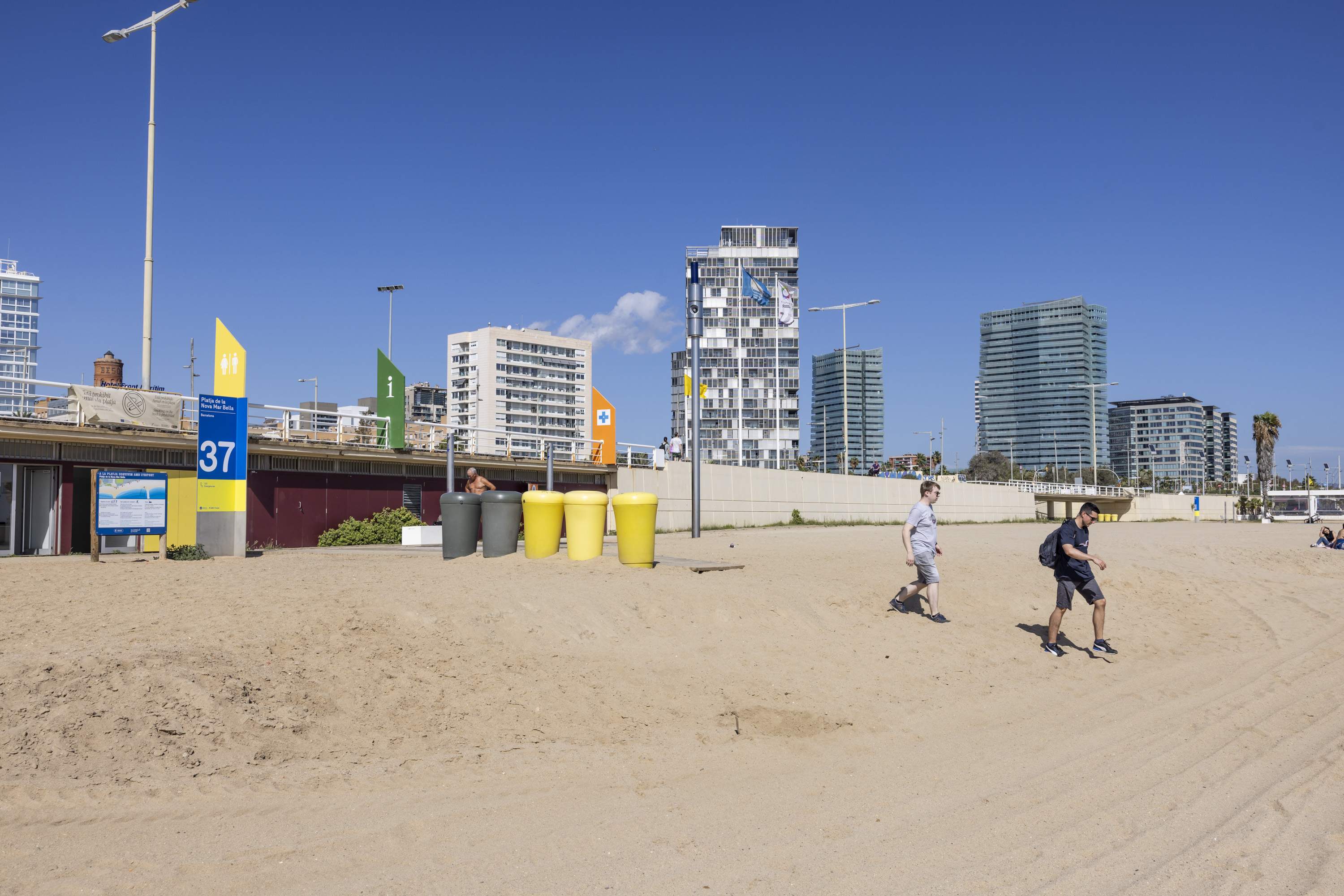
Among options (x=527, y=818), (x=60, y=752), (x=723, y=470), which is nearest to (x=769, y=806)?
(x=527, y=818)

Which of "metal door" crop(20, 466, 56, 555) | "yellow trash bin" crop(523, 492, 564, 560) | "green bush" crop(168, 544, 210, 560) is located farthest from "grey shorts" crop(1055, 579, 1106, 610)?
"metal door" crop(20, 466, 56, 555)

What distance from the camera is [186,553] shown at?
14609 mm

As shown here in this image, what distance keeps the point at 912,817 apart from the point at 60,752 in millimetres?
5297

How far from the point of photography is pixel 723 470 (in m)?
37.2

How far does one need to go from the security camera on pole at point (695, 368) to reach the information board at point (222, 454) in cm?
838

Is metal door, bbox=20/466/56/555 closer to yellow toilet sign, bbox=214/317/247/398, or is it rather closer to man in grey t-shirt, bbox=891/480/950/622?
yellow toilet sign, bbox=214/317/247/398

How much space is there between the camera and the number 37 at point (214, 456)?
15992 millimetres

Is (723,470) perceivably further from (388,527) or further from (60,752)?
(60,752)

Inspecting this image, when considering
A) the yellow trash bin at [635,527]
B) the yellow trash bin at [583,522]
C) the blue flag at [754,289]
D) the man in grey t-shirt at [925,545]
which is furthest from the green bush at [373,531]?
the blue flag at [754,289]

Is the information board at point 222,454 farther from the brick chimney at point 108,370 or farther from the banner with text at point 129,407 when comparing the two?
the brick chimney at point 108,370

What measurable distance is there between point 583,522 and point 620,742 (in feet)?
22.3

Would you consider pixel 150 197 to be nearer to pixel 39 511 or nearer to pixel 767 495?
pixel 39 511

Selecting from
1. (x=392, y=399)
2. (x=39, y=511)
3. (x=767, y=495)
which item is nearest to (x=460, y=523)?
(x=39, y=511)

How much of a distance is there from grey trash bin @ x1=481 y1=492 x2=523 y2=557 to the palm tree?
10266 cm
